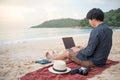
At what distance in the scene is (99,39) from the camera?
98.4 inches

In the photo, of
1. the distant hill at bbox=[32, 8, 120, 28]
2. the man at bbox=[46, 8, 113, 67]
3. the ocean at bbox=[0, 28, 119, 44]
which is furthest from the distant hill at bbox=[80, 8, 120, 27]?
the man at bbox=[46, 8, 113, 67]

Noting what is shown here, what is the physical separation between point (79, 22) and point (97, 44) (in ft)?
16.8

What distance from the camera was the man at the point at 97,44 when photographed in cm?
249

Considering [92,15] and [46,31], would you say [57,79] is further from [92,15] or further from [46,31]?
[46,31]

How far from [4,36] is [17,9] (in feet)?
3.36

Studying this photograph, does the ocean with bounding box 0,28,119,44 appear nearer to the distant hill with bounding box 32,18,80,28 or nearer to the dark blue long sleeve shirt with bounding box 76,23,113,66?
the distant hill with bounding box 32,18,80,28

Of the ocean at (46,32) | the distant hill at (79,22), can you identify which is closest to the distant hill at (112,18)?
the distant hill at (79,22)

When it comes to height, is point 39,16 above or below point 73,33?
above

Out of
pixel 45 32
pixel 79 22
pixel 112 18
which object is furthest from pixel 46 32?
pixel 112 18

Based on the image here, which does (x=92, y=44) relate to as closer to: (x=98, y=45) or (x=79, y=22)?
(x=98, y=45)

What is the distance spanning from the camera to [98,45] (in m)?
2.53

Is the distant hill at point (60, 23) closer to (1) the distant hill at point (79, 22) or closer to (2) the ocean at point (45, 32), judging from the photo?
(1) the distant hill at point (79, 22)

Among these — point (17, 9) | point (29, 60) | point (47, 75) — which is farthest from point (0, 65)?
point (17, 9)

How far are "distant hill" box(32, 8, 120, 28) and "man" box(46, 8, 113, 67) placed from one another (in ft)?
14.8
